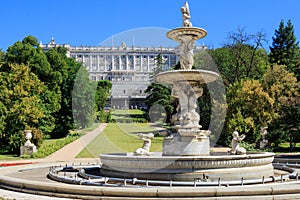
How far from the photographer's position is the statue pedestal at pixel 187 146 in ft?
48.0

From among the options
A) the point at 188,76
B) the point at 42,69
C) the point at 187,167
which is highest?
the point at 42,69

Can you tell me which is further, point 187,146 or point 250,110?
point 250,110

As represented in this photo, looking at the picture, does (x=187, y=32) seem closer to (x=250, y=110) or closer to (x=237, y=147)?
(x=237, y=147)

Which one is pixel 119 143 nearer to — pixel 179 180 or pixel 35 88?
pixel 35 88

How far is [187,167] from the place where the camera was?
12.0 meters

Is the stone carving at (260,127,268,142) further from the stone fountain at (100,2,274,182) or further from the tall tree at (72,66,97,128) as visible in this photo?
the tall tree at (72,66,97,128)

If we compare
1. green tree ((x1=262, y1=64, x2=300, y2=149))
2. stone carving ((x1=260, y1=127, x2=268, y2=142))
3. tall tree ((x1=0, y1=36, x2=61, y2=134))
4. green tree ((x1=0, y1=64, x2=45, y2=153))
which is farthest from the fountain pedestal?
tall tree ((x1=0, y1=36, x2=61, y2=134))

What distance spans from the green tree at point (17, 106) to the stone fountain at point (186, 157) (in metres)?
19.8

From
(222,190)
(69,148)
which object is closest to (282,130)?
(69,148)

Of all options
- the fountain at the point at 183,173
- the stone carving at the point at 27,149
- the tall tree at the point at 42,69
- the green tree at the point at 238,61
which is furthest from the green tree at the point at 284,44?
the fountain at the point at 183,173

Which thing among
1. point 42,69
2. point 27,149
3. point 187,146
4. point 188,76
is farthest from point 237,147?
point 42,69

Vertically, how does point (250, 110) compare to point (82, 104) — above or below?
below

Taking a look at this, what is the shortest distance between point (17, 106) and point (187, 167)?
23.6 metres

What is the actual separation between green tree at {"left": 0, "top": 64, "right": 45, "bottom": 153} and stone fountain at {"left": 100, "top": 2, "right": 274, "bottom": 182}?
1983 centimetres
